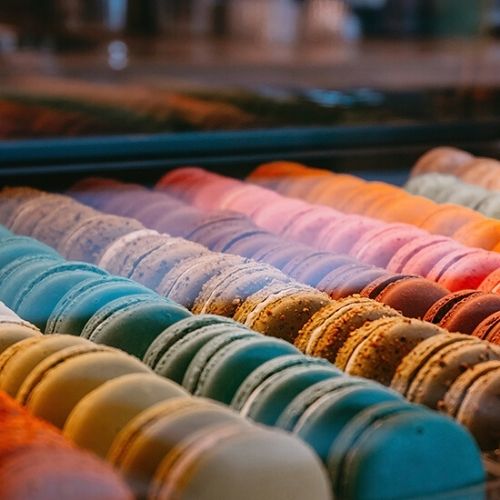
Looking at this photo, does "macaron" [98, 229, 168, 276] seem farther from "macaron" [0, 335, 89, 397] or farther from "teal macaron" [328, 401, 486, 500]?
"teal macaron" [328, 401, 486, 500]

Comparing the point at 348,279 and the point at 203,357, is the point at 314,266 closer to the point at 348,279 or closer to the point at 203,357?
the point at 348,279

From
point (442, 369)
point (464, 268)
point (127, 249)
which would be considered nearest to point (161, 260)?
point (127, 249)

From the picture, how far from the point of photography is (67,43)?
13.5ft

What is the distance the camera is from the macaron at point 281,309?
1246mm

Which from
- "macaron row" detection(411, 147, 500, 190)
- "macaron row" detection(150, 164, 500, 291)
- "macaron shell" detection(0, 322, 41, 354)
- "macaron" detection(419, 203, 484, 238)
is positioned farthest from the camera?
"macaron row" detection(411, 147, 500, 190)

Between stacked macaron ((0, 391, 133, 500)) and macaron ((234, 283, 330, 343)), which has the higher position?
stacked macaron ((0, 391, 133, 500))

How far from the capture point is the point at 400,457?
93cm

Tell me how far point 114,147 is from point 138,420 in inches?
44.0

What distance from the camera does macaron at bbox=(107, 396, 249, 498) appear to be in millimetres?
886

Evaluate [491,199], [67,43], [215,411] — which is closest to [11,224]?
[491,199]

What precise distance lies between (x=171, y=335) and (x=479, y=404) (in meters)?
0.32

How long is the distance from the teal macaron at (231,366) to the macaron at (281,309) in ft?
0.50

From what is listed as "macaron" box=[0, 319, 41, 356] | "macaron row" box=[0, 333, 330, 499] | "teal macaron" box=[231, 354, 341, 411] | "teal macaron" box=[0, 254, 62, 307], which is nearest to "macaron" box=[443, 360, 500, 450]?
"teal macaron" box=[231, 354, 341, 411]

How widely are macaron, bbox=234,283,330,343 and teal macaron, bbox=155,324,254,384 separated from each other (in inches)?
4.2
